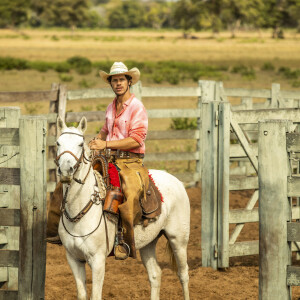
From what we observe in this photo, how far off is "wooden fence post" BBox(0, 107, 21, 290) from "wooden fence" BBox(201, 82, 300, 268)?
2.45 metres

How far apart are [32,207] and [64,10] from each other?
12721cm

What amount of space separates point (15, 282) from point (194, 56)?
58389 millimetres

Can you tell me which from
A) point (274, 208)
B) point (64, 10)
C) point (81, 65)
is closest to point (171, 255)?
point (274, 208)

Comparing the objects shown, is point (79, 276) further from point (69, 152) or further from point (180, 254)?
point (180, 254)

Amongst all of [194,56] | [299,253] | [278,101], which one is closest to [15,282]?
[299,253]

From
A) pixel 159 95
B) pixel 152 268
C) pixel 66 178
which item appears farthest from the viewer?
pixel 159 95

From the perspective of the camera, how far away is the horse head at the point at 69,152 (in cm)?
501

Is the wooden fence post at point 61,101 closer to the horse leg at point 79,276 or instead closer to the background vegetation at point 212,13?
the horse leg at point 79,276

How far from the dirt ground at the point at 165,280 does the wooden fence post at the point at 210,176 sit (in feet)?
1.24

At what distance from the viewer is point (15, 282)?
662 centimetres

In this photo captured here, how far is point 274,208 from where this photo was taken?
5.10 metres

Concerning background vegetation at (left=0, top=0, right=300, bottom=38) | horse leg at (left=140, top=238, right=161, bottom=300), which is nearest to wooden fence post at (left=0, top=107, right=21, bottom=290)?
horse leg at (left=140, top=238, right=161, bottom=300)

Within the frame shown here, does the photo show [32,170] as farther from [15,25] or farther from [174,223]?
[15,25]

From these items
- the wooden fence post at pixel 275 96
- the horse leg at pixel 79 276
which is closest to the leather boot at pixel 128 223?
the horse leg at pixel 79 276
